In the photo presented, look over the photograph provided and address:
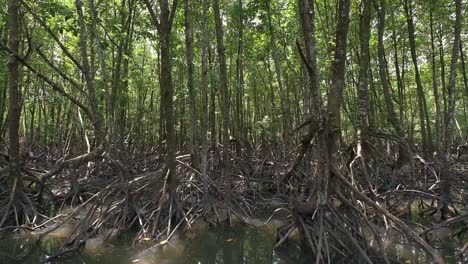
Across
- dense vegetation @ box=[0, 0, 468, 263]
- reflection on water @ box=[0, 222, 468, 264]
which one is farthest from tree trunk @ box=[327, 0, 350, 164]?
reflection on water @ box=[0, 222, 468, 264]

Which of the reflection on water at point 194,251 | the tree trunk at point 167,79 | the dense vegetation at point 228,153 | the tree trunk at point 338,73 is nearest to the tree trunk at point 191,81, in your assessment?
the dense vegetation at point 228,153

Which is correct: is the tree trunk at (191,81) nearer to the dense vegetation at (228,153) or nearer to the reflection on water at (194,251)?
the dense vegetation at (228,153)

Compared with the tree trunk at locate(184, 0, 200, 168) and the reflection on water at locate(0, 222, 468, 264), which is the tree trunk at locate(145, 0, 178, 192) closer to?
the tree trunk at locate(184, 0, 200, 168)

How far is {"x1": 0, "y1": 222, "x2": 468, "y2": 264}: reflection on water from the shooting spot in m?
5.26

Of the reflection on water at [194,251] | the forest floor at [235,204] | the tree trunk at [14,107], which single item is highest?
the tree trunk at [14,107]

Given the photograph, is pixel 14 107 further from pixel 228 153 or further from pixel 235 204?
pixel 235 204

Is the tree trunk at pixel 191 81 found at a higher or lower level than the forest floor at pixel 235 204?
higher

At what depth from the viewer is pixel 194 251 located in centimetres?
574

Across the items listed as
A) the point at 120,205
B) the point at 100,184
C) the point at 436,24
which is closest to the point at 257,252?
the point at 120,205

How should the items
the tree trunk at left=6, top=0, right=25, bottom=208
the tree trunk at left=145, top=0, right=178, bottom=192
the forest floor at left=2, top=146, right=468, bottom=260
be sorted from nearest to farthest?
the forest floor at left=2, top=146, right=468, bottom=260 < the tree trunk at left=145, top=0, right=178, bottom=192 < the tree trunk at left=6, top=0, right=25, bottom=208

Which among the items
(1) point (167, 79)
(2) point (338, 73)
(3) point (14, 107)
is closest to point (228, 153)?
(1) point (167, 79)

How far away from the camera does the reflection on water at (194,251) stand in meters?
5.26

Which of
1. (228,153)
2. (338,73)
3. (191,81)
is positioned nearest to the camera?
(338,73)

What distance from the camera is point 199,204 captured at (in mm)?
6969
